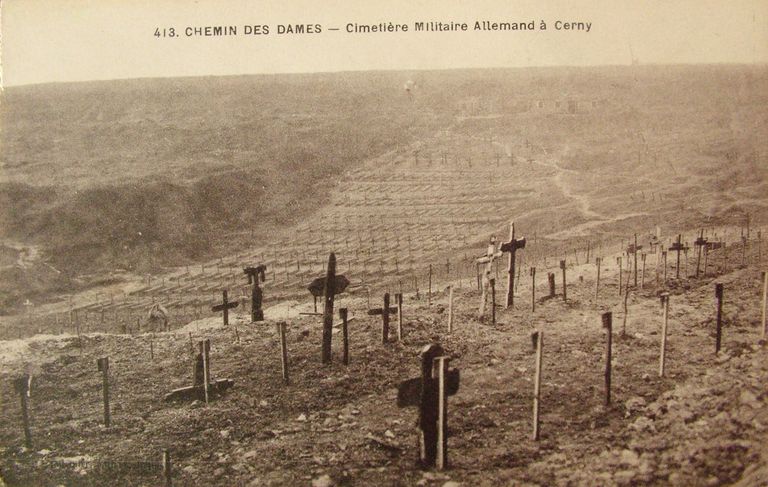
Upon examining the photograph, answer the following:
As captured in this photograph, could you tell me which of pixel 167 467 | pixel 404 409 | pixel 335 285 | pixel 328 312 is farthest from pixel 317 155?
pixel 167 467

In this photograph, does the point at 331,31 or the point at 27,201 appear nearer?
the point at 331,31

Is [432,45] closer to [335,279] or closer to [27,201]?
[335,279]

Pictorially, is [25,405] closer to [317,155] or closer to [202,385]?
[202,385]

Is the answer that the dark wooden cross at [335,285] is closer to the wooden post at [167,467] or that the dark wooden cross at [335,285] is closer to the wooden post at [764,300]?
the wooden post at [167,467]

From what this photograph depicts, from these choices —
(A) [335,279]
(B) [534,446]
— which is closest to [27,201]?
(A) [335,279]

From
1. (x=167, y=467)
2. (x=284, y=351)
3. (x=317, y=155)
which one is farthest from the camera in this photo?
(x=317, y=155)

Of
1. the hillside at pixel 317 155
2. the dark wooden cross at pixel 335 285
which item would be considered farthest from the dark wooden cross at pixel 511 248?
the hillside at pixel 317 155
